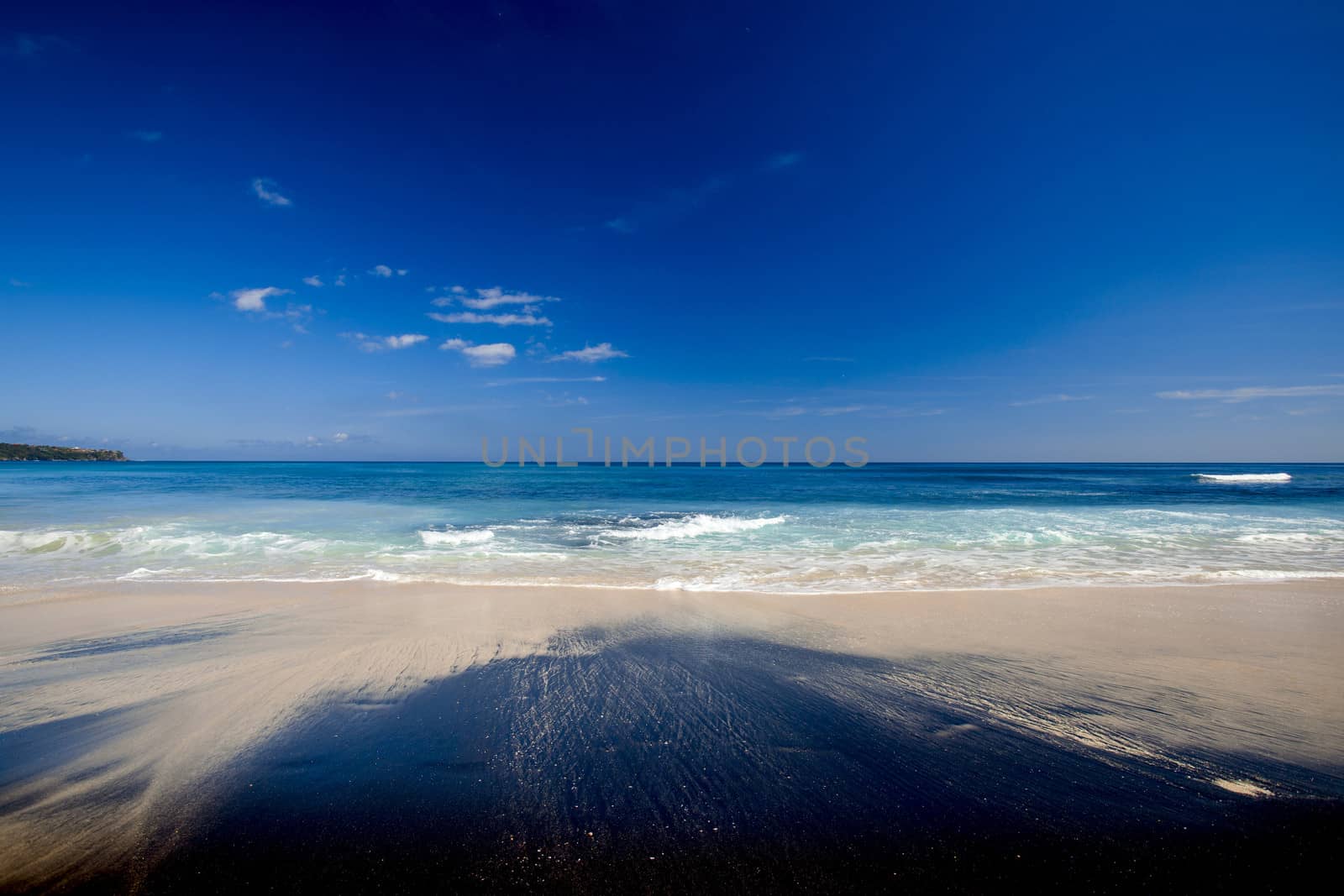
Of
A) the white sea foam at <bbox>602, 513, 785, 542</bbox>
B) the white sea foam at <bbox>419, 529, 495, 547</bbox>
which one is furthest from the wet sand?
the white sea foam at <bbox>602, 513, 785, 542</bbox>

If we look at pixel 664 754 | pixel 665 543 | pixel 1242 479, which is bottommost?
pixel 665 543

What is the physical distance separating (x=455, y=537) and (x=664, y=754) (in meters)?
12.4

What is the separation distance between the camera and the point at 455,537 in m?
14.5

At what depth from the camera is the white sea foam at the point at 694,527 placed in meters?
15.3

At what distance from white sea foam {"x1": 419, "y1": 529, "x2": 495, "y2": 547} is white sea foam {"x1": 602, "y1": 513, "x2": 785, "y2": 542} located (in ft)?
10.7

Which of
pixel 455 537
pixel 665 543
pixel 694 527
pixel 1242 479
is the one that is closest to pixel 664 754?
pixel 665 543

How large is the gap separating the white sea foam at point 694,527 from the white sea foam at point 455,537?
10.7ft

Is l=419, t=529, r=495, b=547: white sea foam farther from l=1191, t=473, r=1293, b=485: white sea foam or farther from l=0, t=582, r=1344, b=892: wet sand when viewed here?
l=1191, t=473, r=1293, b=485: white sea foam

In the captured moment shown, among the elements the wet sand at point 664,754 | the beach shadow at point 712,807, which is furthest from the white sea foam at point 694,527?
the beach shadow at point 712,807

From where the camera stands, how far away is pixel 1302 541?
542 inches

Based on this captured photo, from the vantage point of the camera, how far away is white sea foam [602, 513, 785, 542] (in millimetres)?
15266

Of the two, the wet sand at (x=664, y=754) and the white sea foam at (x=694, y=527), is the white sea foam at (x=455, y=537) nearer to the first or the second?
the white sea foam at (x=694, y=527)

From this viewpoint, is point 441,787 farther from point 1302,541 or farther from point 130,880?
point 1302,541

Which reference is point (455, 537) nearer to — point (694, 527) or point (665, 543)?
point (665, 543)
